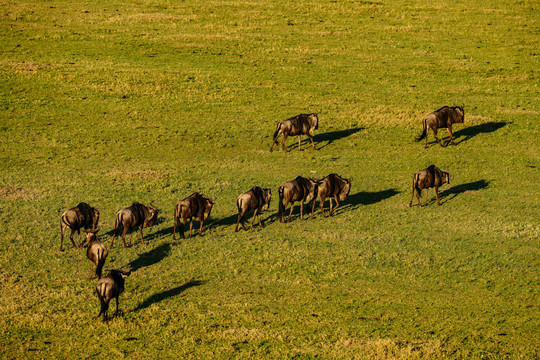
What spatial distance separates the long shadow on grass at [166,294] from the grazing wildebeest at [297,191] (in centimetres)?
480

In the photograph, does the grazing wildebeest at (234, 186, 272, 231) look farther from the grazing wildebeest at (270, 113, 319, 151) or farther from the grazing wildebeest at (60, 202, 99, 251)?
the grazing wildebeest at (270, 113, 319, 151)

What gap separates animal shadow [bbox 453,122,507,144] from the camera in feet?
108

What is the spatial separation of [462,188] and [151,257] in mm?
13019

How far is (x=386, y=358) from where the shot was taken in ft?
46.9

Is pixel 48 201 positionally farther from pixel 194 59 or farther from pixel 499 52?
pixel 499 52

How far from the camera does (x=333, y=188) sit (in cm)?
2281

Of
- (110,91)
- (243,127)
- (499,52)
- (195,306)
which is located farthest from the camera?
(499,52)

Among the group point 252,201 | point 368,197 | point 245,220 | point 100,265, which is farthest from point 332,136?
point 100,265

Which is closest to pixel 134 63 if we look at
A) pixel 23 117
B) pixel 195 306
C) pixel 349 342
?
pixel 23 117

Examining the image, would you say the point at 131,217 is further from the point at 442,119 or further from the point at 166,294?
the point at 442,119

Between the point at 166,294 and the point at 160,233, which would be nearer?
the point at 166,294

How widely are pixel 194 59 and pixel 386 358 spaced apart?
33082 millimetres

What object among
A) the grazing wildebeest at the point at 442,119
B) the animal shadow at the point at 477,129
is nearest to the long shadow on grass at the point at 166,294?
the grazing wildebeest at the point at 442,119

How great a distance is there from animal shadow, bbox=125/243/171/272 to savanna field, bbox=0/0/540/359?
0.31 feet
